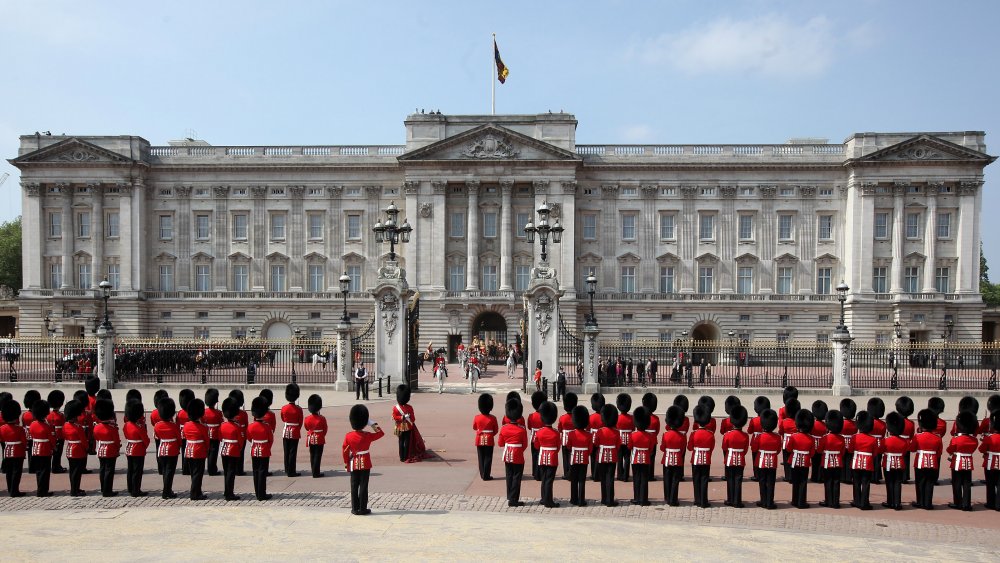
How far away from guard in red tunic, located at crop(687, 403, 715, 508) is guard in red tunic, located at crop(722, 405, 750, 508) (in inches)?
10.0

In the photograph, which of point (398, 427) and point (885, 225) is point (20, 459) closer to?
point (398, 427)

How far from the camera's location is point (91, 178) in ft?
170

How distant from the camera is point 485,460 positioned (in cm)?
1302

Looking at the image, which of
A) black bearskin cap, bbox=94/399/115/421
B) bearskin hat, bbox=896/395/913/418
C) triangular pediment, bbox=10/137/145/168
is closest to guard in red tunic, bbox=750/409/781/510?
bearskin hat, bbox=896/395/913/418

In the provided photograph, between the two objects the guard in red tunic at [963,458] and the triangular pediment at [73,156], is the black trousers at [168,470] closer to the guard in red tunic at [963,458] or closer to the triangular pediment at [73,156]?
the guard in red tunic at [963,458]

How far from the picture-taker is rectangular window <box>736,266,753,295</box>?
52.4m

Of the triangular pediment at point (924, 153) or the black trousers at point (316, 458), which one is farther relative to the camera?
the triangular pediment at point (924, 153)

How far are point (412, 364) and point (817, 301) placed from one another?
34339 millimetres

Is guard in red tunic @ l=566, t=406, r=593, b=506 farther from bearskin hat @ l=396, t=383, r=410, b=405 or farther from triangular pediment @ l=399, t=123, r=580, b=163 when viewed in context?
triangular pediment @ l=399, t=123, r=580, b=163

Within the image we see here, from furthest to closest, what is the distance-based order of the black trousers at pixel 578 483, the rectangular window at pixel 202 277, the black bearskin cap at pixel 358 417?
the rectangular window at pixel 202 277 → the black trousers at pixel 578 483 → the black bearskin cap at pixel 358 417

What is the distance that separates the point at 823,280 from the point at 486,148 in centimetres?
2488

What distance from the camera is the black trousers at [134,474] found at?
11.6 metres

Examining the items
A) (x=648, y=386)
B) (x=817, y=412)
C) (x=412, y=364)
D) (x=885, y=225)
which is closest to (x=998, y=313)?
(x=885, y=225)

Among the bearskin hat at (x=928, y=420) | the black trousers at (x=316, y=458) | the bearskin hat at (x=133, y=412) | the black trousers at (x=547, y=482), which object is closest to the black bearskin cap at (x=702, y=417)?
the black trousers at (x=547, y=482)
